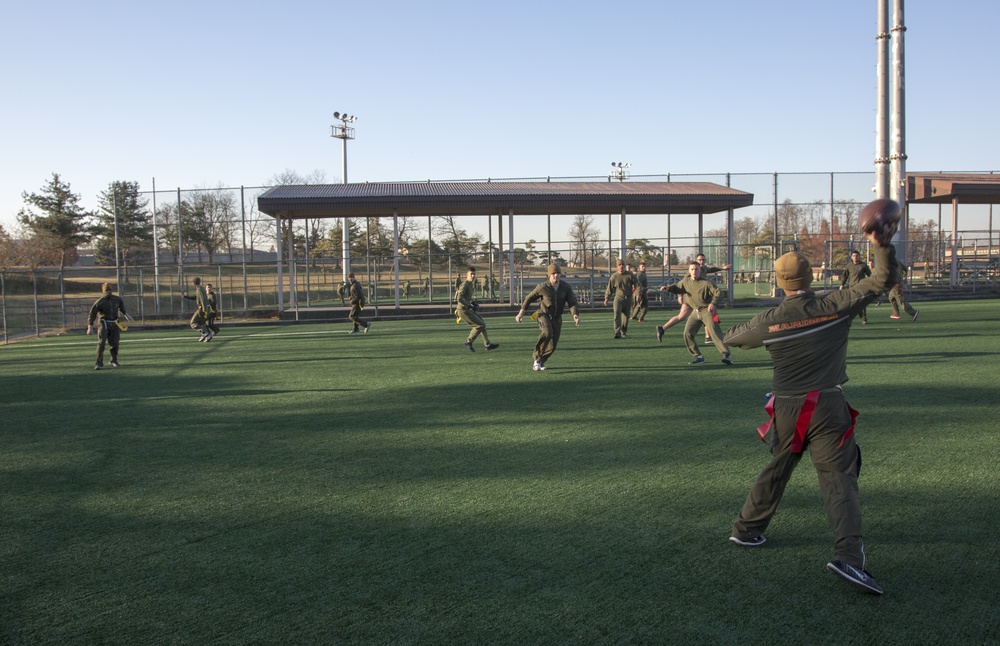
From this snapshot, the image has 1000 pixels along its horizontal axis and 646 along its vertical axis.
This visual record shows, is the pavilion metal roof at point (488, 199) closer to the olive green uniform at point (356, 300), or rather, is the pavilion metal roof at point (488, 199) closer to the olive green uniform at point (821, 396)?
the olive green uniform at point (356, 300)

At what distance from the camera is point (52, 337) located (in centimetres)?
2630

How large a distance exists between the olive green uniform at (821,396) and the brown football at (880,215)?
13 centimetres

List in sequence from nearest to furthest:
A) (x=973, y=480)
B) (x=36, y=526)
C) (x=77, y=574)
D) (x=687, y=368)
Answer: (x=77, y=574) → (x=36, y=526) → (x=973, y=480) → (x=687, y=368)

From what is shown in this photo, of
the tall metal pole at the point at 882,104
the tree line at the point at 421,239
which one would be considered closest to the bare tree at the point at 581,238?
the tree line at the point at 421,239

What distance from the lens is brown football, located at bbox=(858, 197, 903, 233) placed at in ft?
13.0

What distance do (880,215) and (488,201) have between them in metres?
29.5

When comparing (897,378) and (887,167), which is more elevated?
(887,167)

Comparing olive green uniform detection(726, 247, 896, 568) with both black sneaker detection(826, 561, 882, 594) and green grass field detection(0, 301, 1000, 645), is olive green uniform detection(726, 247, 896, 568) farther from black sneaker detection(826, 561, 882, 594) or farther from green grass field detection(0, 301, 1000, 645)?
green grass field detection(0, 301, 1000, 645)

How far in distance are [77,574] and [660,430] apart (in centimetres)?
569

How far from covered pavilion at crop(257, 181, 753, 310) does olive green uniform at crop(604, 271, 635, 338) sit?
45.2 feet

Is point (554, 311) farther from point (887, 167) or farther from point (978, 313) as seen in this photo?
point (887, 167)

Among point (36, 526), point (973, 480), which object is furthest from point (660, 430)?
point (36, 526)

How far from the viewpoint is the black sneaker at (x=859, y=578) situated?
398cm

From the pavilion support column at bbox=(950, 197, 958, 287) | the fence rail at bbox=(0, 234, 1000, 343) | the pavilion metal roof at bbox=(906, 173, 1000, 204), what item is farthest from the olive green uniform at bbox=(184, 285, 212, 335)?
the pavilion metal roof at bbox=(906, 173, 1000, 204)
